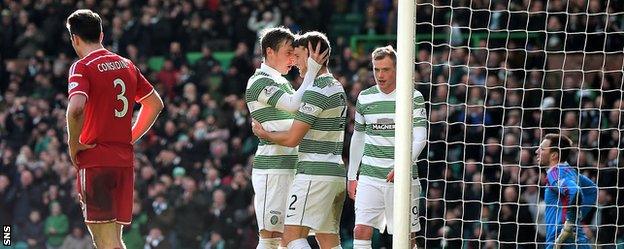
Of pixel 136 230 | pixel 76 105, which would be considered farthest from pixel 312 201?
pixel 136 230

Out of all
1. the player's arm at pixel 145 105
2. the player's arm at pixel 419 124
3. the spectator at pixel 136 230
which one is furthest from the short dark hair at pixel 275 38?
the spectator at pixel 136 230

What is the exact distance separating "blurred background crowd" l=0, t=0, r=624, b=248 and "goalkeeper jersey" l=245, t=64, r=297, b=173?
3087mm

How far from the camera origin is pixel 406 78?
289 inches

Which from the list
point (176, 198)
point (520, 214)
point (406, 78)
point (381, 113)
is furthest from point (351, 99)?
point (406, 78)

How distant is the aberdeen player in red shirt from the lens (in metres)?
7.17

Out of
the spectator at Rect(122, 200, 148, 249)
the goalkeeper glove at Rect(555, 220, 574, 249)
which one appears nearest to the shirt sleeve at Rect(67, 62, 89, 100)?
the goalkeeper glove at Rect(555, 220, 574, 249)

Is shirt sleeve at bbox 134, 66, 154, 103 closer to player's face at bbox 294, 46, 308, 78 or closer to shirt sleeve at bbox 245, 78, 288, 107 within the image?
shirt sleeve at bbox 245, 78, 288, 107

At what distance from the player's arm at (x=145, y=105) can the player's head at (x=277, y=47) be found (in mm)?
804

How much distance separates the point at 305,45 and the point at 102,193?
161 cm

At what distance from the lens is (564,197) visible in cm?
954

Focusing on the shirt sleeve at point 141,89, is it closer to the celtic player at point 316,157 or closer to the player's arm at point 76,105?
the player's arm at point 76,105

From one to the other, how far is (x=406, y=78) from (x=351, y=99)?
7614mm

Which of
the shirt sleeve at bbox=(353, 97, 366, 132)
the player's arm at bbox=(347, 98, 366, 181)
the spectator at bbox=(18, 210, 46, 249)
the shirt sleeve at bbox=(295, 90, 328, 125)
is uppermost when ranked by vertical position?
the shirt sleeve at bbox=(295, 90, 328, 125)

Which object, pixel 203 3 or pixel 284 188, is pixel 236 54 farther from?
pixel 284 188
